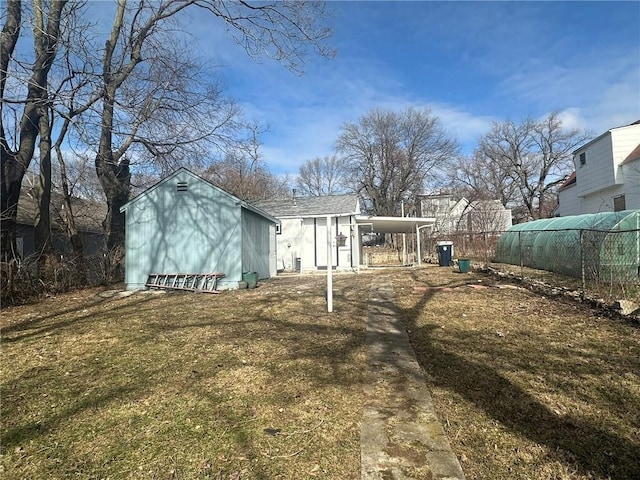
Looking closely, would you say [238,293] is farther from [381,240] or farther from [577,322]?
[381,240]

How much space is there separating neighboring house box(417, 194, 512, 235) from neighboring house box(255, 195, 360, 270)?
11.1m

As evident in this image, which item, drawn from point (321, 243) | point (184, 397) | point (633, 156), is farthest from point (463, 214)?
point (184, 397)

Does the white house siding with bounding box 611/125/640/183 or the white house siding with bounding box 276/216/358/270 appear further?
the white house siding with bounding box 276/216/358/270

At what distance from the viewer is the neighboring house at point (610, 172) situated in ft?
59.8

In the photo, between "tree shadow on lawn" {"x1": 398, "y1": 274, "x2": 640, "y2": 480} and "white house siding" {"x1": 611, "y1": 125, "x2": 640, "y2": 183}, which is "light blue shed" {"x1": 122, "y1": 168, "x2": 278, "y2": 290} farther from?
"white house siding" {"x1": 611, "y1": 125, "x2": 640, "y2": 183}

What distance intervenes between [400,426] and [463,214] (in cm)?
3485

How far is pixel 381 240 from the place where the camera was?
161ft

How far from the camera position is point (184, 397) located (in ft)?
12.2

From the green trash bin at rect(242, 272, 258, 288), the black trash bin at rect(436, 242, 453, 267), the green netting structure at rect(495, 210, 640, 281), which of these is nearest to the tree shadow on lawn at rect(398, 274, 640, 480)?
the green netting structure at rect(495, 210, 640, 281)

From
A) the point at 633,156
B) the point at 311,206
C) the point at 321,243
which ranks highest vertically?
the point at 633,156

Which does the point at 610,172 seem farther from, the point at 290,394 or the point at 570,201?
the point at 290,394

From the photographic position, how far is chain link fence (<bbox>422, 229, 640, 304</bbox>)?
7738 millimetres

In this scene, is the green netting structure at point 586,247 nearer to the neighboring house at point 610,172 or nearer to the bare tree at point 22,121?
the neighboring house at point 610,172

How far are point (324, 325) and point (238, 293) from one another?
17.2 feet
